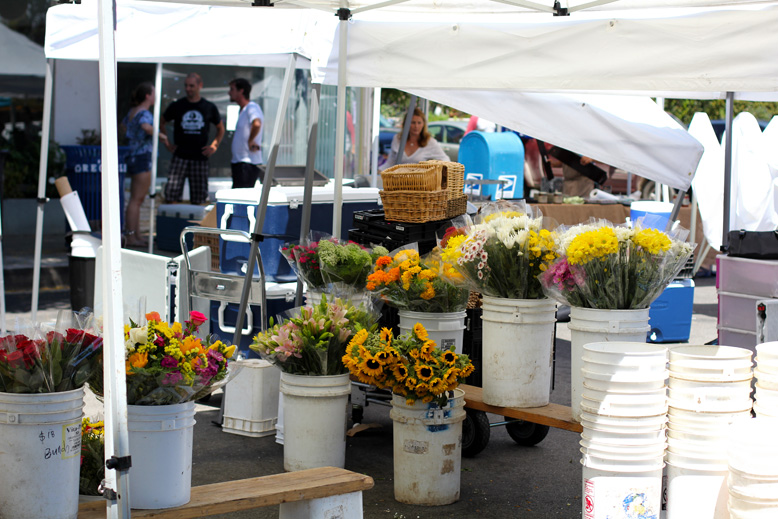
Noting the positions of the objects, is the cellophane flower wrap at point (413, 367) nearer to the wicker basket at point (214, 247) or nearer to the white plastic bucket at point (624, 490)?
the white plastic bucket at point (624, 490)

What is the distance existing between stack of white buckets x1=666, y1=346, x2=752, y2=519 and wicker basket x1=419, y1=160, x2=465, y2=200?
2.49 m

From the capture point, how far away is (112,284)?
2.83 m

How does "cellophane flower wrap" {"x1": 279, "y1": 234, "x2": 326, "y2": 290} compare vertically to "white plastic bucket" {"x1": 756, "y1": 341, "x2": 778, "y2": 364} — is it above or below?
above

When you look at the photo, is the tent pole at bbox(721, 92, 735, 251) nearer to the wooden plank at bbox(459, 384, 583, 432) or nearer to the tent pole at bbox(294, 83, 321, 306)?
the wooden plank at bbox(459, 384, 583, 432)

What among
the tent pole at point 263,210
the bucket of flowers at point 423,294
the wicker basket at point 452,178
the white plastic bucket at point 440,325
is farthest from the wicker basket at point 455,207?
the tent pole at point 263,210

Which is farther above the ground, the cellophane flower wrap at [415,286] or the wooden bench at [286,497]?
the cellophane flower wrap at [415,286]

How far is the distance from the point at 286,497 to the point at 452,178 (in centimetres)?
283

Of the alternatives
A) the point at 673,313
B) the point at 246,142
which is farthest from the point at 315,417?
the point at 246,142

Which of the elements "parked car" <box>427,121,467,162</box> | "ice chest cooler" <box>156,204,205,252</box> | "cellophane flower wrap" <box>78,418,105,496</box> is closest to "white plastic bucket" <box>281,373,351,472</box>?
"cellophane flower wrap" <box>78,418,105,496</box>

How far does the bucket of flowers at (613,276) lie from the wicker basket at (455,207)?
178cm

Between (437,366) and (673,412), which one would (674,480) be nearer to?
(673,412)

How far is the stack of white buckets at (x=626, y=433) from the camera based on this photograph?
346 cm

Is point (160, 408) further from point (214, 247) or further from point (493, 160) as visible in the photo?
point (493, 160)

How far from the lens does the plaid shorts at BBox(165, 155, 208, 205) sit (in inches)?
456
